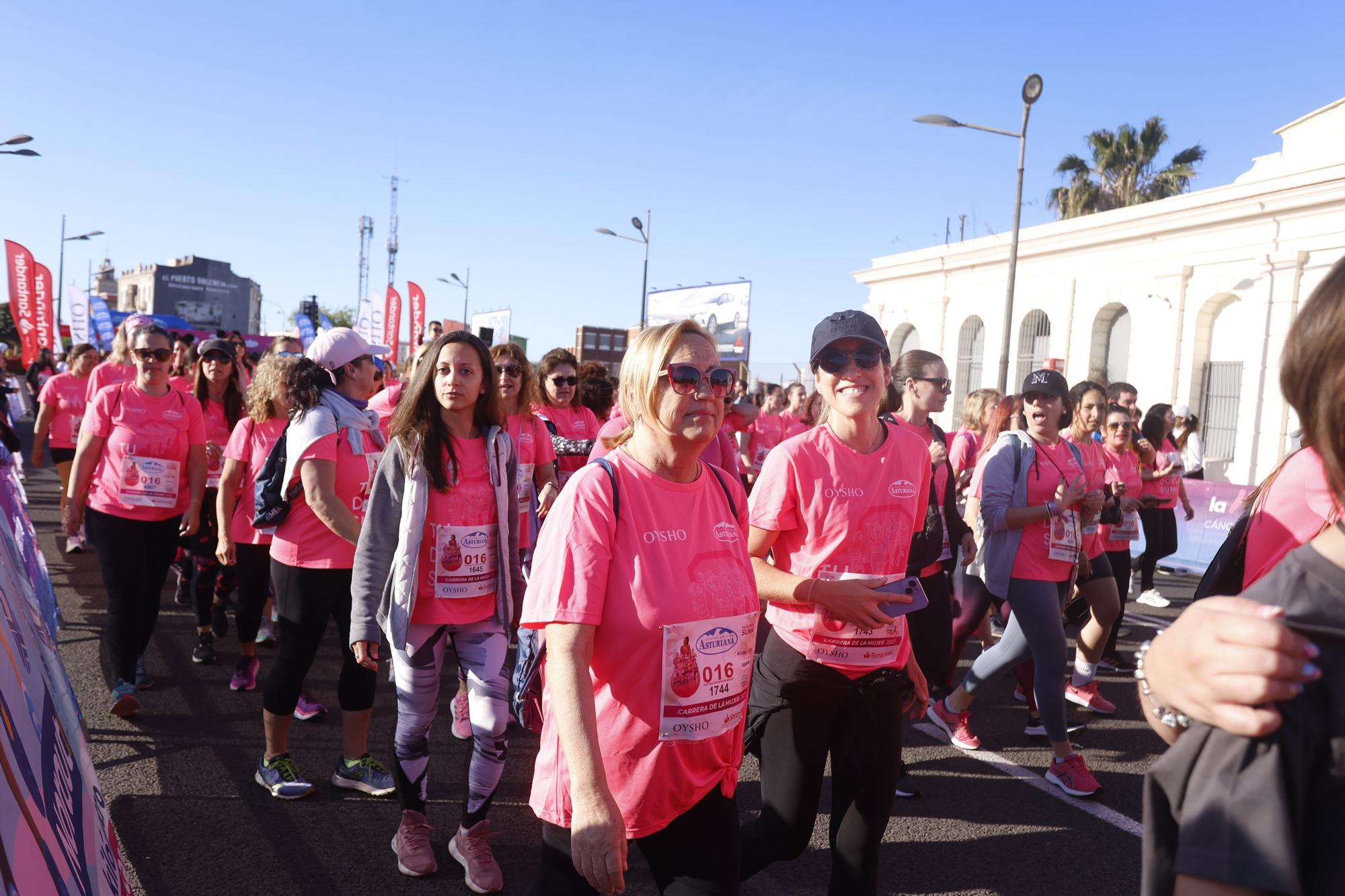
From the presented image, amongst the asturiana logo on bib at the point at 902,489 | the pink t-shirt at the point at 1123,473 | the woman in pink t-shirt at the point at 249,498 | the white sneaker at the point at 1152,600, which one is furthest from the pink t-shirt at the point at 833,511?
the white sneaker at the point at 1152,600

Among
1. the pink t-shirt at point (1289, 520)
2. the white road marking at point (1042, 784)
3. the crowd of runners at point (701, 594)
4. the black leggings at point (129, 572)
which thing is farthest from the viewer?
the black leggings at point (129, 572)

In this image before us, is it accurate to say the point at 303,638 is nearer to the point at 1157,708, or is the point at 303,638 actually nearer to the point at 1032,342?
the point at 1157,708

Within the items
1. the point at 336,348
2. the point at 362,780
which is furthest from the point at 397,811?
the point at 336,348

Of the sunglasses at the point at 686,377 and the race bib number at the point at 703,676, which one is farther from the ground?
the sunglasses at the point at 686,377

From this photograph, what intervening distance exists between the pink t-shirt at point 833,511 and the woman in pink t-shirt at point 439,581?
3.79 ft

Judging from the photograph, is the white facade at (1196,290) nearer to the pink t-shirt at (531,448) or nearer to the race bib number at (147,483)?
the pink t-shirt at (531,448)

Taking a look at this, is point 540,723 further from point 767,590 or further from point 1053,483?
point 1053,483

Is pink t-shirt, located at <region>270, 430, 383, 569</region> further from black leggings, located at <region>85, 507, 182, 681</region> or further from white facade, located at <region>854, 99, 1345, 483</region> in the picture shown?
white facade, located at <region>854, 99, 1345, 483</region>

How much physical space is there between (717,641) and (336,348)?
2880 millimetres

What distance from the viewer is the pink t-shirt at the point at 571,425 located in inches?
271

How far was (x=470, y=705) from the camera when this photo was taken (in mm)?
3545

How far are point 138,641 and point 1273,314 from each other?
22493 millimetres

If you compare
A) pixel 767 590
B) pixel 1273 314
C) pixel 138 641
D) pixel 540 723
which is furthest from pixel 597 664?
pixel 1273 314

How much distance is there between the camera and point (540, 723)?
232 centimetres
